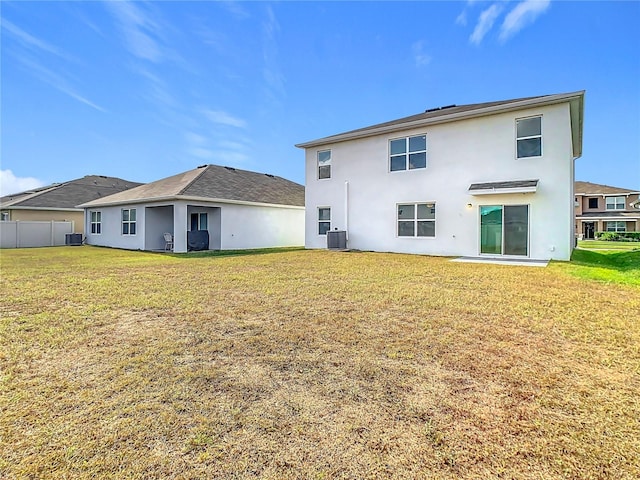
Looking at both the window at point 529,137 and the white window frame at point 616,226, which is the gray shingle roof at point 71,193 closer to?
the window at point 529,137

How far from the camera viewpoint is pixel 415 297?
20.3 feet

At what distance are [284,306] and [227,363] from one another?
2232 mm

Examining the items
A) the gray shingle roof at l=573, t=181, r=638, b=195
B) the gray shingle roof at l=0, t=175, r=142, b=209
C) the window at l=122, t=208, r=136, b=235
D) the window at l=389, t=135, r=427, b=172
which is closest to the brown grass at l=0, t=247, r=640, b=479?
the window at l=389, t=135, r=427, b=172

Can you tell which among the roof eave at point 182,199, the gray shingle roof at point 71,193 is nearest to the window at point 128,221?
the roof eave at point 182,199

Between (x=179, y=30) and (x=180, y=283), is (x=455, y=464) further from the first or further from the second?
(x=179, y=30)

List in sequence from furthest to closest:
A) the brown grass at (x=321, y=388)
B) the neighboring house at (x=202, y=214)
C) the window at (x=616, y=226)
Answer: the window at (x=616, y=226) < the neighboring house at (x=202, y=214) < the brown grass at (x=321, y=388)

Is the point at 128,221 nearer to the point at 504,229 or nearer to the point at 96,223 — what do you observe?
the point at 96,223

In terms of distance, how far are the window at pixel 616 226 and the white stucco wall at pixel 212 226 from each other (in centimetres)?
3870

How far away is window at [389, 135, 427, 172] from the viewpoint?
1432cm

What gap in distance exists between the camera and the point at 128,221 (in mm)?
19922

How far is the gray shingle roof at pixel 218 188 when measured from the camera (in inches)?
695

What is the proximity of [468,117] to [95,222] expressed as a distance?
78.2 feet

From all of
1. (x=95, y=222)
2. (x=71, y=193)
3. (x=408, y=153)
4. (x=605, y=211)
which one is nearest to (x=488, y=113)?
(x=408, y=153)

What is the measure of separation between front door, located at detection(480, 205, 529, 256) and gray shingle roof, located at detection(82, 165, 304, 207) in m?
12.6
